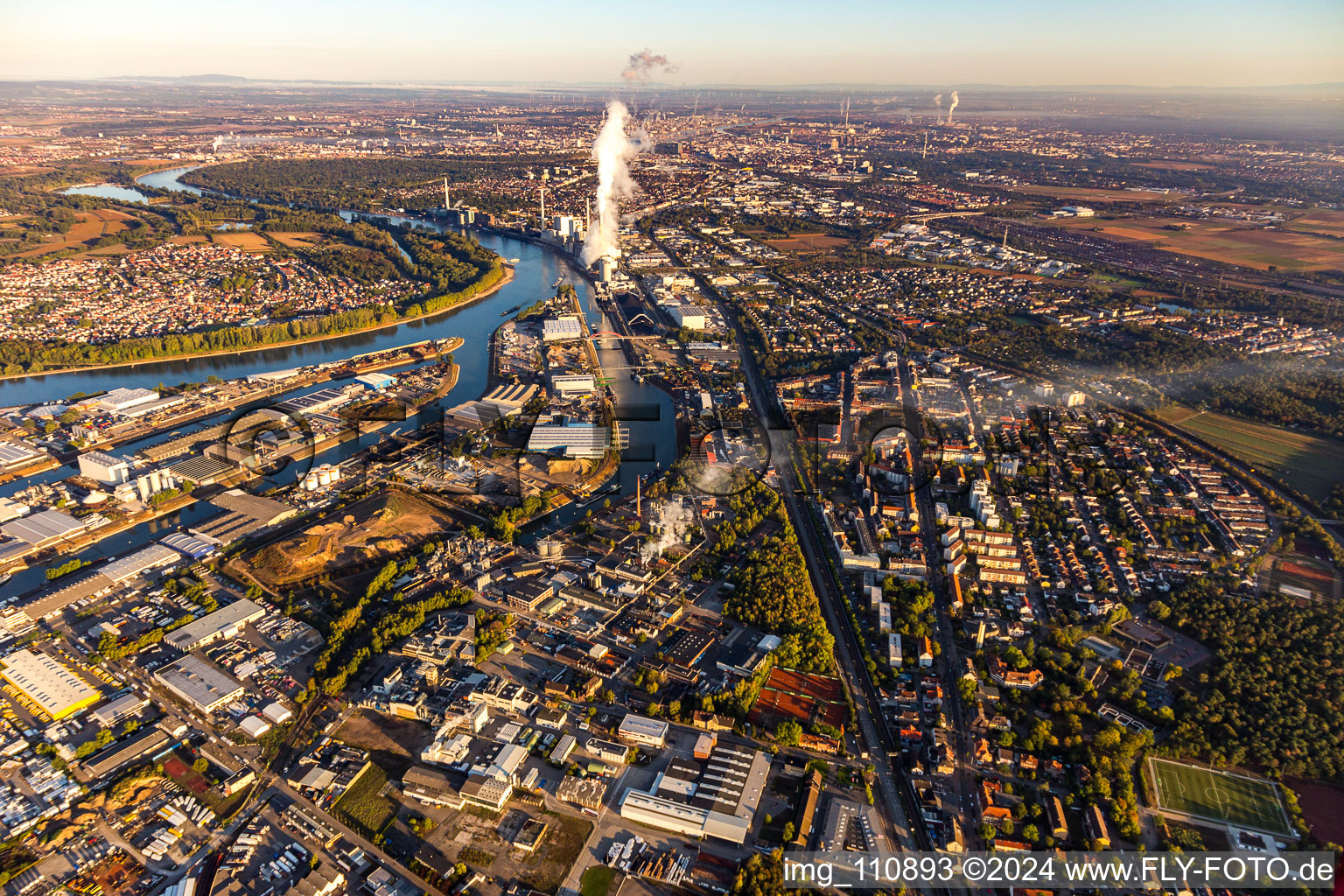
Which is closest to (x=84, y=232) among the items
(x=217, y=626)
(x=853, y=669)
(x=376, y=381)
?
(x=376, y=381)

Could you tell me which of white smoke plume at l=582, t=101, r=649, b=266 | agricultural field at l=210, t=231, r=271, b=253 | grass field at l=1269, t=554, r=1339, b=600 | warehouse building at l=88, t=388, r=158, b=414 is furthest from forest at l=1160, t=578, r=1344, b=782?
agricultural field at l=210, t=231, r=271, b=253

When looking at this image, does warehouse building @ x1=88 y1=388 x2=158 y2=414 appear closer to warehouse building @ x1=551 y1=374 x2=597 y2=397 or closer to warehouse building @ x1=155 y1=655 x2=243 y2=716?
warehouse building @ x1=551 y1=374 x2=597 y2=397

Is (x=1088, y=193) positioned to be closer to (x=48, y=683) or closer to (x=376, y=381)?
(x=376, y=381)

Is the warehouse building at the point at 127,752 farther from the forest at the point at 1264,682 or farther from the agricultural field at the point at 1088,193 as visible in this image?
the agricultural field at the point at 1088,193

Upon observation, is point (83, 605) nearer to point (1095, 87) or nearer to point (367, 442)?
point (367, 442)

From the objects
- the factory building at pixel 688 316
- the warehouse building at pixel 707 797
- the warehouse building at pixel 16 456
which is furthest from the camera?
the factory building at pixel 688 316

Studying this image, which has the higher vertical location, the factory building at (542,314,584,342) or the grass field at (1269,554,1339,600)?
the factory building at (542,314,584,342)

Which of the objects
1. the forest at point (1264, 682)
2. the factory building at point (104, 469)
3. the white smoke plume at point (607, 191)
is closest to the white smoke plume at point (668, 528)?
the forest at point (1264, 682)
